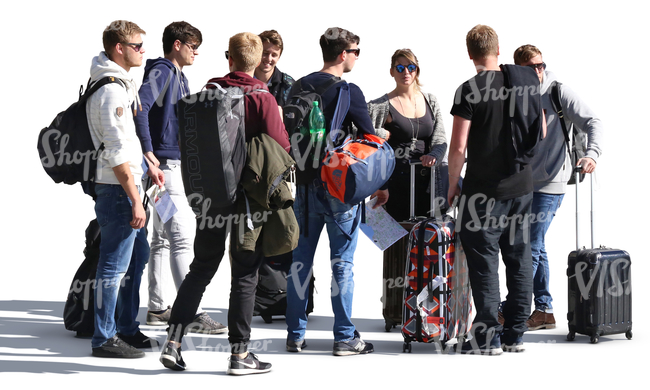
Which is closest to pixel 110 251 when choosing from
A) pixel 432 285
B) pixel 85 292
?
pixel 85 292

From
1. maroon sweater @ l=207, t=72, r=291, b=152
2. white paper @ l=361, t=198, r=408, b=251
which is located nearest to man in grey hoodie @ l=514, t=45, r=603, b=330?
white paper @ l=361, t=198, r=408, b=251

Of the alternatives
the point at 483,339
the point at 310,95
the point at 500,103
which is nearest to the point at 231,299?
the point at 310,95

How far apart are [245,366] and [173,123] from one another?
205 centimetres

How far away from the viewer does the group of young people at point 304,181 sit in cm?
471

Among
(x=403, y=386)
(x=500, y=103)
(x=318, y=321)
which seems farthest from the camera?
(x=318, y=321)

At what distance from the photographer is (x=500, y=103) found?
201 inches

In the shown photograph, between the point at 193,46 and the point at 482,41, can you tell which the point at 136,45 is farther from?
the point at 482,41

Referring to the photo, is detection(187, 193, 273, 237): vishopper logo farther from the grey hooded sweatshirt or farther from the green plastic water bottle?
the grey hooded sweatshirt

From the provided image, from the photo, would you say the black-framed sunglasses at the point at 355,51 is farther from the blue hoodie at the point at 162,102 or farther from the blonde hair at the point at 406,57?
the blue hoodie at the point at 162,102

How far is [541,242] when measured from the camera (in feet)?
19.9

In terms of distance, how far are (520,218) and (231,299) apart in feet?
6.33

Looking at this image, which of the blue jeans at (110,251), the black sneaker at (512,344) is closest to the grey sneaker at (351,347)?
the black sneaker at (512,344)

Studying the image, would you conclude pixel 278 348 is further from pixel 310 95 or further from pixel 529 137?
pixel 529 137

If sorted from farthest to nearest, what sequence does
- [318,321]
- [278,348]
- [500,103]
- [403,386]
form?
1. [318,321]
2. [278,348]
3. [500,103]
4. [403,386]
